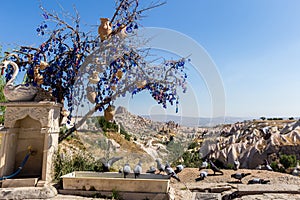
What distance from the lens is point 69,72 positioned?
4977 mm

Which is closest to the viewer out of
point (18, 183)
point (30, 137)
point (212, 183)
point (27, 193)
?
point (27, 193)

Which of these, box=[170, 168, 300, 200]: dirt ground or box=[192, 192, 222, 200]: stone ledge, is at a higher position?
box=[192, 192, 222, 200]: stone ledge

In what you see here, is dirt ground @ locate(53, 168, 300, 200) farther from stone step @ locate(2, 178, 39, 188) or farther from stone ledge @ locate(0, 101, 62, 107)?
stone ledge @ locate(0, 101, 62, 107)

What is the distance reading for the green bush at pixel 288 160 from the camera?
11.1 meters

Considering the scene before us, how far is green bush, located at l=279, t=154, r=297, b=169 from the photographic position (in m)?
11.1

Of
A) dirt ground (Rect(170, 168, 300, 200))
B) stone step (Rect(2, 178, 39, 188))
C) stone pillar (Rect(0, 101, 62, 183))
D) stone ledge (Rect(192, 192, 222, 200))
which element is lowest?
dirt ground (Rect(170, 168, 300, 200))

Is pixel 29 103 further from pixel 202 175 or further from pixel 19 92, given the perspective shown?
pixel 202 175

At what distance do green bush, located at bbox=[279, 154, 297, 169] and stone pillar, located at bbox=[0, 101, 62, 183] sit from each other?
1154cm

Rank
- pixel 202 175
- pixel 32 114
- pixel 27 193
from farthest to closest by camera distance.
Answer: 1. pixel 202 175
2. pixel 32 114
3. pixel 27 193

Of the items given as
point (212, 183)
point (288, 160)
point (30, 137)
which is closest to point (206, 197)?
point (212, 183)

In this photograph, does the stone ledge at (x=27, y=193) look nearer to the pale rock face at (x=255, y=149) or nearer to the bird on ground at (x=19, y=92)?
the bird on ground at (x=19, y=92)

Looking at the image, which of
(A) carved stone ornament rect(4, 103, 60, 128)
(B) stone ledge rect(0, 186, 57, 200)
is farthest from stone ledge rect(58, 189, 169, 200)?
(A) carved stone ornament rect(4, 103, 60, 128)

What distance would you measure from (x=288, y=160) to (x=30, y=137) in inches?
477

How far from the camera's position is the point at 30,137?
4.38 metres
